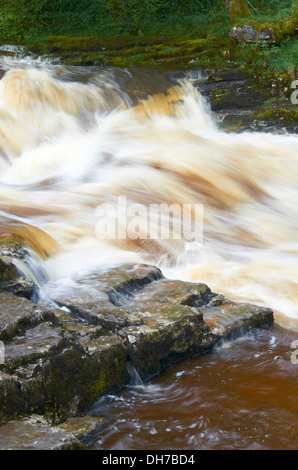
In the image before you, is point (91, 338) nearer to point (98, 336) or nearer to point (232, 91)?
point (98, 336)

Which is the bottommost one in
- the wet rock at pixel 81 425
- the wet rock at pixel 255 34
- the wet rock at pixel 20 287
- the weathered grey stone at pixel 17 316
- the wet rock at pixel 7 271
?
the wet rock at pixel 81 425

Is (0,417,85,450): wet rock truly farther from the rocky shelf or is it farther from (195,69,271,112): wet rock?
(195,69,271,112): wet rock

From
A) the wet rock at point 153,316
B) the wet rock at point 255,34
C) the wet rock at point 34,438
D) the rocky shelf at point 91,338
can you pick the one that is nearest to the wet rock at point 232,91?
the wet rock at point 255,34

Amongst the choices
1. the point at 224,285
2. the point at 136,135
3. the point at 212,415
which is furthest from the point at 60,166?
the point at 212,415

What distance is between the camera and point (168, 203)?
25.7 ft

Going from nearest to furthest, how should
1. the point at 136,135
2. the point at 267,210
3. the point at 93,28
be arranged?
1. the point at 267,210
2. the point at 136,135
3. the point at 93,28

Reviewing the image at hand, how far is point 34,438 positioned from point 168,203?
5468mm

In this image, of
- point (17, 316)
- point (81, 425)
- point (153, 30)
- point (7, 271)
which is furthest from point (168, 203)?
point (153, 30)

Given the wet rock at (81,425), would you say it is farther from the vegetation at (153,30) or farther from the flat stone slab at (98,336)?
the vegetation at (153,30)

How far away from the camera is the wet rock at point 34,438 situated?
2.56 m

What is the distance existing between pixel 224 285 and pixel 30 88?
24.7ft

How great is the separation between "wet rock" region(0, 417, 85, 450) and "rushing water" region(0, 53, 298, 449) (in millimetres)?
423

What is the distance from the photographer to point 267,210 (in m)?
8.47

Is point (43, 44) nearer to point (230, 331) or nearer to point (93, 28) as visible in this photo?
point (93, 28)
